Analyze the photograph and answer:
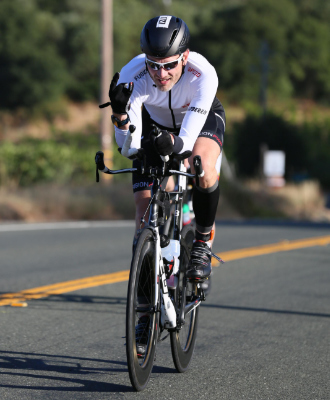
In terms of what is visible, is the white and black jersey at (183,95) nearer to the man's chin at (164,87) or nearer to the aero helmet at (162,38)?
the man's chin at (164,87)

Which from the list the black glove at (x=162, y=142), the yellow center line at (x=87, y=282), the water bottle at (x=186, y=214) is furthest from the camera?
the yellow center line at (x=87, y=282)

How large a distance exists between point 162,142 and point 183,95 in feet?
2.72

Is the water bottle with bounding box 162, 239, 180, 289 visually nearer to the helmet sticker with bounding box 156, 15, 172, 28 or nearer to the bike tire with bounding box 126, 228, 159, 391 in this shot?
the bike tire with bounding box 126, 228, 159, 391

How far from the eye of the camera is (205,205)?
4.96 meters

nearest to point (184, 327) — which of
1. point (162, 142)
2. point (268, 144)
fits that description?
point (162, 142)

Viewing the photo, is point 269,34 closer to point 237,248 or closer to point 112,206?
point 112,206

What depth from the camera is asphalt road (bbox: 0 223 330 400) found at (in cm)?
437

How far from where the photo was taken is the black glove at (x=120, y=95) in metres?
4.20

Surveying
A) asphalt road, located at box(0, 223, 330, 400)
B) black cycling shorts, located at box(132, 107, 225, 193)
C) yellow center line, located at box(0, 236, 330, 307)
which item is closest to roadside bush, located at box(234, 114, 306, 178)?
yellow center line, located at box(0, 236, 330, 307)

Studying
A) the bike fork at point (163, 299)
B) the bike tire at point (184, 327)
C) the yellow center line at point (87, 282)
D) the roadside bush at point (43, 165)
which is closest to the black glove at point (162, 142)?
the bike fork at point (163, 299)

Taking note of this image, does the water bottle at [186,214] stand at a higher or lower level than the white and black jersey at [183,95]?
lower

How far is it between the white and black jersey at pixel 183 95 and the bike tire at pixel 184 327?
2.37ft

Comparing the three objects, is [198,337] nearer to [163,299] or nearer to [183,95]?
[163,299]

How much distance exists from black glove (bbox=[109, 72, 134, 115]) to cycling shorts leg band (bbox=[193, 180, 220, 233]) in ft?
2.81
